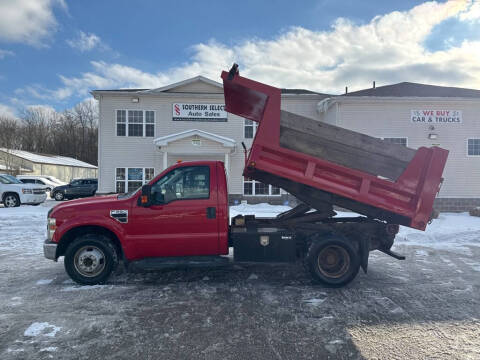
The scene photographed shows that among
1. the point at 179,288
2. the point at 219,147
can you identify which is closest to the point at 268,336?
the point at 179,288

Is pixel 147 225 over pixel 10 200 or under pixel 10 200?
under

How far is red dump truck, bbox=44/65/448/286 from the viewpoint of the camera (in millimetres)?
4633

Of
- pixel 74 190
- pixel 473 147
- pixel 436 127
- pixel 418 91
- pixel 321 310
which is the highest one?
pixel 418 91

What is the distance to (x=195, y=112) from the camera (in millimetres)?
16625

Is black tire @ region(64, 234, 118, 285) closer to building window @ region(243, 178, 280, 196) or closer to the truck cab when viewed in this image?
the truck cab

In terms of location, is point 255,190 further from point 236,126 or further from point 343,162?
point 343,162

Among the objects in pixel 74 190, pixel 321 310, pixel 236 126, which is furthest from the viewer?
pixel 74 190

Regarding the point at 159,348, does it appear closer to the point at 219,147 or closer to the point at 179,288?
the point at 179,288

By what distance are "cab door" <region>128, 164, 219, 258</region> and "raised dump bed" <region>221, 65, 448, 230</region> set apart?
0.92 metres

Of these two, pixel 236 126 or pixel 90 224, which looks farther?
pixel 236 126

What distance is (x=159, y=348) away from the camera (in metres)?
3.13

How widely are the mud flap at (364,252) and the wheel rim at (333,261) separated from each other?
319 millimetres

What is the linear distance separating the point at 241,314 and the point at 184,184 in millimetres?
2172

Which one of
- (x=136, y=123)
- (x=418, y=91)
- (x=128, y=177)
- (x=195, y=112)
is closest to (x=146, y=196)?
(x=195, y=112)
